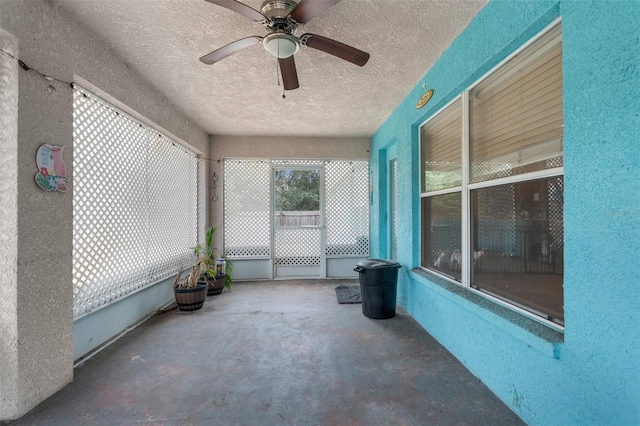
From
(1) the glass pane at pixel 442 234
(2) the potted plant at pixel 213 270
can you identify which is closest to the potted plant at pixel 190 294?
(2) the potted plant at pixel 213 270

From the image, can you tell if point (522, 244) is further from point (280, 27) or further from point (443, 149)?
point (280, 27)

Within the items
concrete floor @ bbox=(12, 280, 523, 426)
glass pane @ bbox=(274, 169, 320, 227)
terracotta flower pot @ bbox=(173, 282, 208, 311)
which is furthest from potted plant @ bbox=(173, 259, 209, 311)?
glass pane @ bbox=(274, 169, 320, 227)

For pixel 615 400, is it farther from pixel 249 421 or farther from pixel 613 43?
pixel 249 421

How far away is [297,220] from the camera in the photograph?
571cm

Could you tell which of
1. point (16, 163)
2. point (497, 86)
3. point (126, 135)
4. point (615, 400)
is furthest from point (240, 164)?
point (615, 400)

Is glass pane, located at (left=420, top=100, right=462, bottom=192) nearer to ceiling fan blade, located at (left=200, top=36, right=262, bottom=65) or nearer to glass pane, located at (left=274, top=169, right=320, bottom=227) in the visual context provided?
ceiling fan blade, located at (left=200, top=36, right=262, bottom=65)

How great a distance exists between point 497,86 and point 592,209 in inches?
51.5

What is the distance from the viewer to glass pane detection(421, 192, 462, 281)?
8.84ft

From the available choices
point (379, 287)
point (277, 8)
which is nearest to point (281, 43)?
point (277, 8)

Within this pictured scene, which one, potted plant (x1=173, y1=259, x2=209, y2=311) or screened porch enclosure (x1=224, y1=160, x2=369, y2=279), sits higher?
screened porch enclosure (x1=224, y1=160, x2=369, y2=279)

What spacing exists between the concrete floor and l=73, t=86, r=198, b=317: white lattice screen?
667 millimetres

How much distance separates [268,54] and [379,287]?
9.33 feet

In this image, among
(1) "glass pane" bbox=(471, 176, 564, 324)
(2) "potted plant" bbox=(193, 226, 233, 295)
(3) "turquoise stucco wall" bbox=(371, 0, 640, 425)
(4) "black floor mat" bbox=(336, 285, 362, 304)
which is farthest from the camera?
(2) "potted plant" bbox=(193, 226, 233, 295)

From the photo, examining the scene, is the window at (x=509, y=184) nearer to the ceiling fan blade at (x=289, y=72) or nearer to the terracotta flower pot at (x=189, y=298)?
the ceiling fan blade at (x=289, y=72)
